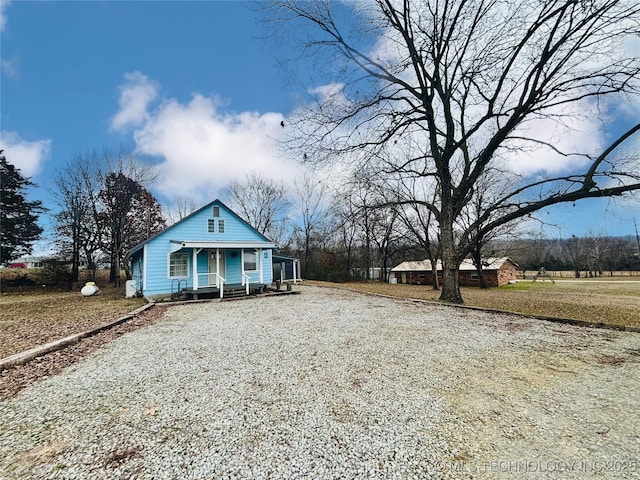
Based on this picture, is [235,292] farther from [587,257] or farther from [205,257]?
[587,257]

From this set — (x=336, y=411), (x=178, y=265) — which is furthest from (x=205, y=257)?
(x=336, y=411)

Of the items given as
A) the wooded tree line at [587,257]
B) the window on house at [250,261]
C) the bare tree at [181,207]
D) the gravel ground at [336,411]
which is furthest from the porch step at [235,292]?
the wooded tree line at [587,257]

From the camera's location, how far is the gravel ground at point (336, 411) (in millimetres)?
2076

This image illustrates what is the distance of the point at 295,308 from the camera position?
9.71 meters

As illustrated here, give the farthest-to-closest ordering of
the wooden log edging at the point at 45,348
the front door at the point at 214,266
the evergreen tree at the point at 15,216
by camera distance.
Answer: the evergreen tree at the point at 15,216, the front door at the point at 214,266, the wooden log edging at the point at 45,348

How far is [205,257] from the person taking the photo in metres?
14.5

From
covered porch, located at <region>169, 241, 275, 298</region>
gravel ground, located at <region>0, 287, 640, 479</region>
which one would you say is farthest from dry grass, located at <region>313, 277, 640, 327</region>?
covered porch, located at <region>169, 241, 275, 298</region>

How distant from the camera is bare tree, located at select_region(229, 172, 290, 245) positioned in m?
30.0

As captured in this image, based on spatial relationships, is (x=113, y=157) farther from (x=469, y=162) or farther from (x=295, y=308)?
(x=469, y=162)

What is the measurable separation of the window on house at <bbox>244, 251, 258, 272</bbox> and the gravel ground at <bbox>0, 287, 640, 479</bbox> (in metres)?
10.2

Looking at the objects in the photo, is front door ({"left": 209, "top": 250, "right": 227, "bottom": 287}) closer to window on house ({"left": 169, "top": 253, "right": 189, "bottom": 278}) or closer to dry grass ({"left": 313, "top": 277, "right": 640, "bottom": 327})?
window on house ({"left": 169, "top": 253, "right": 189, "bottom": 278})

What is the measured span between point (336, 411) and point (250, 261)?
13.6 meters

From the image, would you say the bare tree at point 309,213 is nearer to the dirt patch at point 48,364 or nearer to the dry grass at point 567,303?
the dry grass at point 567,303

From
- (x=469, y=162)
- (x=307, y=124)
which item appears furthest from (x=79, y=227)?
(x=469, y=162)
